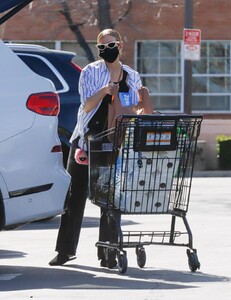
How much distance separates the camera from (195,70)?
107ft

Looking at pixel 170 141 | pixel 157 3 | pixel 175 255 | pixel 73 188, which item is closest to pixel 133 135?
pixel 170 141

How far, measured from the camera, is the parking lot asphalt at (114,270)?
334 inches

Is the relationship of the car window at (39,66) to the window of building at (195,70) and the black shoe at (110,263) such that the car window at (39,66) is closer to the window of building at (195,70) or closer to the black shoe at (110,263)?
the black shoe at (110,263)

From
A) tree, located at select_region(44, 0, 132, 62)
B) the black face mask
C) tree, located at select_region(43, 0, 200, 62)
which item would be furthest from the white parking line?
tree, located at select_region(44, 0, 132, 62)

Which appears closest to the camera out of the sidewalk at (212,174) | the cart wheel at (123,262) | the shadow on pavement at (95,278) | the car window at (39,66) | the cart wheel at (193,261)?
the shadow on pavement at (95,278)

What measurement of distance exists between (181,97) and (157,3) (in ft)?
8.96

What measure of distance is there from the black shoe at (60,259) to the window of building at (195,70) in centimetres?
2283

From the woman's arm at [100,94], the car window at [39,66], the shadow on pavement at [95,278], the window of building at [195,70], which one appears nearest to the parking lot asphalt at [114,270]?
the shadow on pavement at [95,278]

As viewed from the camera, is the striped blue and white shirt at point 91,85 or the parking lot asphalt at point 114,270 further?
the striped blue and white shirt at point 91,85

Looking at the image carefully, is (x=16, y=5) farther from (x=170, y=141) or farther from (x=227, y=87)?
(x=227, y=87)

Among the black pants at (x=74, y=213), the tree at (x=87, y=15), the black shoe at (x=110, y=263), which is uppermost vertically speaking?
the tree at (x=87, y=15)

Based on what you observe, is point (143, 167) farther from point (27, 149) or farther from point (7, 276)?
point (7, 276)

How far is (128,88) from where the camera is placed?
9.71m

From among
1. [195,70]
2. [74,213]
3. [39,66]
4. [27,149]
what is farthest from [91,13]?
[27,149]
